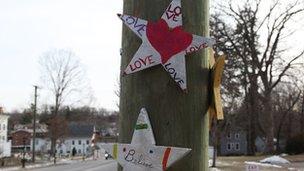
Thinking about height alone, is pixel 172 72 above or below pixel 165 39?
below

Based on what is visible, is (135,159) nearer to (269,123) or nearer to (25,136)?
(269,123)

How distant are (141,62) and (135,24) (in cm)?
18

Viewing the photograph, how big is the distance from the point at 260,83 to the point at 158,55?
58505 millimetres

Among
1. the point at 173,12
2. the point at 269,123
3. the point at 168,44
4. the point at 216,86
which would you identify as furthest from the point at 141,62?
the point at 269,123

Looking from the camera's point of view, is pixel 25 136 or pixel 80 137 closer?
pixel 25 136

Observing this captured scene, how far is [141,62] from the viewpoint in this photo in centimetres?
256

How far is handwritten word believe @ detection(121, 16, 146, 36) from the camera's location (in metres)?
2.56

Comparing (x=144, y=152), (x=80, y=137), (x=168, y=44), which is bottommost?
(x=80, y=137)

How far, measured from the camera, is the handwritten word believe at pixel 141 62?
100 inches

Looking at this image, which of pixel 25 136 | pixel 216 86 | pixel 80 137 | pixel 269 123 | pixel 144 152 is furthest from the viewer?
pixel 80 137

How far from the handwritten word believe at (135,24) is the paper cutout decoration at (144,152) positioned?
0.36m

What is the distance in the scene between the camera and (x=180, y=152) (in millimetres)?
2441

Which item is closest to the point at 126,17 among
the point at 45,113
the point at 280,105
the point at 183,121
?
the point at 183,121

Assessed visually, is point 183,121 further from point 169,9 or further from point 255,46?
point 255,46
